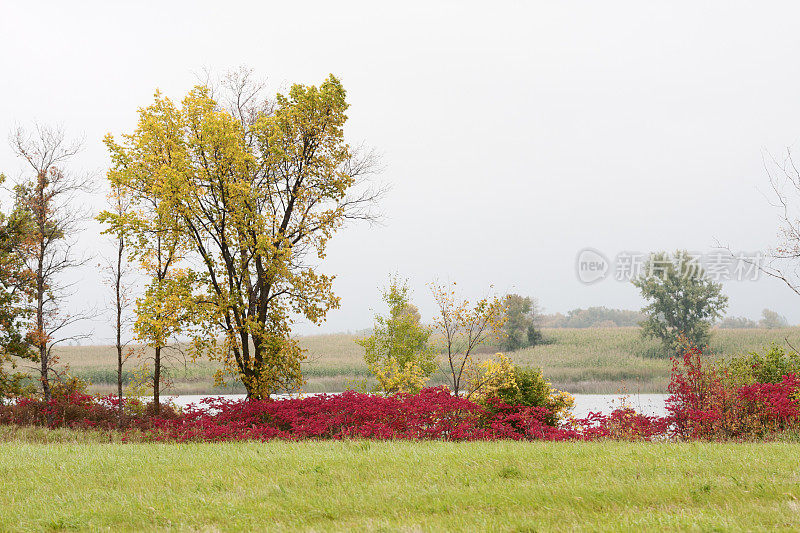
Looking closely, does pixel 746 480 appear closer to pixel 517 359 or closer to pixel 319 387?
pixel 319 387

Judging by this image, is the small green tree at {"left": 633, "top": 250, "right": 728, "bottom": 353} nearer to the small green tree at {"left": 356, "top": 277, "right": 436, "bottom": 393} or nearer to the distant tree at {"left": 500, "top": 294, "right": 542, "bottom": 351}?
the distant tree at {"left": 500, "top": 294, "right": 542, "bottom": 351}

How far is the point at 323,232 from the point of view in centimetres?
1906

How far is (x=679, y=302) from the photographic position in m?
52.5

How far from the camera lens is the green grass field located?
3822 centimetres

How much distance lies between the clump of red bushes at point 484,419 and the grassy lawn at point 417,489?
252 centimetres

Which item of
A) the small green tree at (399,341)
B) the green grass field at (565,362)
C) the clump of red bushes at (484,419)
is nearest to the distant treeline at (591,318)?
the green grass field at (565,362)

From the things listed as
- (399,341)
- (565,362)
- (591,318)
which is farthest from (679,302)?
(591,318)

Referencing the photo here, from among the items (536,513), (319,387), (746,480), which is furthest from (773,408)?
(319,387)

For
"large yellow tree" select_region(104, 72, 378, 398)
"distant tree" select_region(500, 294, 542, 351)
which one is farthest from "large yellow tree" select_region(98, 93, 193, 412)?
"distant tree" select_region(500, 294, 542, 351)

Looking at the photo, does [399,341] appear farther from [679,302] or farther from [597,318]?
[597,318]

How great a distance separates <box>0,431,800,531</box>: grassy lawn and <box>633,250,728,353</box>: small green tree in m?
44.7

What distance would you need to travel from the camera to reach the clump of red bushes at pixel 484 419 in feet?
44.0

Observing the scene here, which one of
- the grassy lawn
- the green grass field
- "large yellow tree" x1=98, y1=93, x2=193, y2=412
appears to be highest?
"large yellow tree" x1=98, y1=93, x2=193, y2=412

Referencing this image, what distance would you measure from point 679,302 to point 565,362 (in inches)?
560
